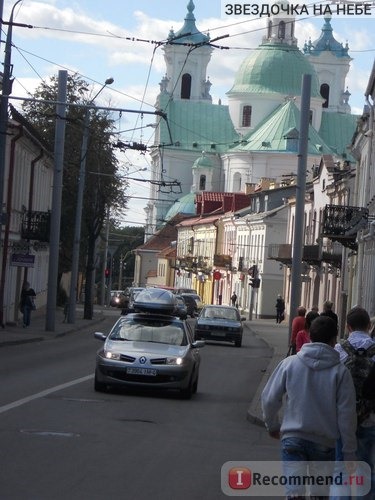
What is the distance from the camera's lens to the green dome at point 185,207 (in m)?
130

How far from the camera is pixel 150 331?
21.1 meters

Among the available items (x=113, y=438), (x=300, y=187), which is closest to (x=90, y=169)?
(x=300, y=187)

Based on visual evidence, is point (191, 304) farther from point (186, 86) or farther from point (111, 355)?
point (186, 86)

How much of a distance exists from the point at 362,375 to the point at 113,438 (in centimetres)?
512

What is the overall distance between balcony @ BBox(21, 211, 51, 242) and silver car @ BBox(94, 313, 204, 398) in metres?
27.5

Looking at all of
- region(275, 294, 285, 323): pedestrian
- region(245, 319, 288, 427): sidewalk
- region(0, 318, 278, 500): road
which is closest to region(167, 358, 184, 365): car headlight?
region(0, 318, 278, 500): road

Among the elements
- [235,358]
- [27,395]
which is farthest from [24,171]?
[27,395]

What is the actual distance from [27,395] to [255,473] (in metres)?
8.19

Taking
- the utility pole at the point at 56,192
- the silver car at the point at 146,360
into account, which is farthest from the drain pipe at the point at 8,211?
the silver car at the point at 146,360

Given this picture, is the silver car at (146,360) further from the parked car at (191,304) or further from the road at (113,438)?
the parked car at (191,304)

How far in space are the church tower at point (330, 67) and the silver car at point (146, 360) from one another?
4984 inches

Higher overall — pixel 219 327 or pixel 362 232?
pixel 362 232

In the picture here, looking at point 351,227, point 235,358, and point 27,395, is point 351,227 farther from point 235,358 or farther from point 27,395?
point 27,395

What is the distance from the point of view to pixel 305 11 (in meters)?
20.5
